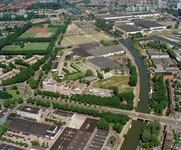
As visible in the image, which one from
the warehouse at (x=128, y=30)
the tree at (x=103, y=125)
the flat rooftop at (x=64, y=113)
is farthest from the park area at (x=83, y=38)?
the tree at (x=103, y=125)

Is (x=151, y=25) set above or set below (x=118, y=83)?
above

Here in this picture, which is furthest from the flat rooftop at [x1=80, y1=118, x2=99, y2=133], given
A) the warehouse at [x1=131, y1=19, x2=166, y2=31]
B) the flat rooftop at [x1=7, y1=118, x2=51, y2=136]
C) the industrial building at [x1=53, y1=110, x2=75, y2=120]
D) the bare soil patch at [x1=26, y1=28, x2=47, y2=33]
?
the bare soil patch at [x1=26, y1=28, x2=47, y2=33]

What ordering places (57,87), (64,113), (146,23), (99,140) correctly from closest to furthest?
(99,140), (64,113), (57,87), (146,23)

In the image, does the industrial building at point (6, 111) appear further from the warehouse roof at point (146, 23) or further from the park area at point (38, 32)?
the warehouse roof at point (146, 23)

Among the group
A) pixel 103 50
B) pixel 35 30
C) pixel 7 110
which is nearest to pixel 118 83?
pixel 103 50

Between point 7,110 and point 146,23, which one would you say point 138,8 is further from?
point 7,110

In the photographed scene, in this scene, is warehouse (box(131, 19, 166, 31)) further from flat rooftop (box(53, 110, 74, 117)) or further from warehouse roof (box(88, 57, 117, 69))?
flat rooftop (box(53, 110, 74, 117))
